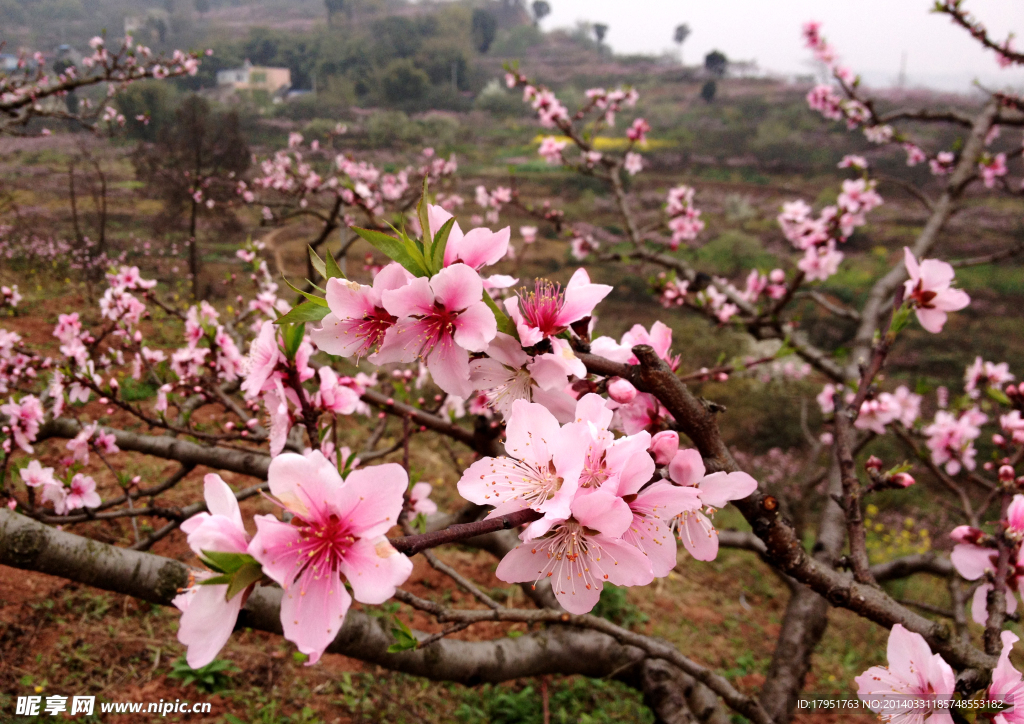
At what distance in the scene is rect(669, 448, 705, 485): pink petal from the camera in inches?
22.1

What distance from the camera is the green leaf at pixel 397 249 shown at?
0.52 m

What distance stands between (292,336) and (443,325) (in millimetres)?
288

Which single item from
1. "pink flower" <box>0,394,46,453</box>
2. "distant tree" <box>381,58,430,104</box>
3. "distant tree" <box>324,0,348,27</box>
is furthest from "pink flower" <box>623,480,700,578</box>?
"distant tree" <box>324,0,348,27</box>

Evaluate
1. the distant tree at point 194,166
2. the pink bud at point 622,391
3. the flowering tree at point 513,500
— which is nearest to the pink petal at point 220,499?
the flowering tree at point 513,500

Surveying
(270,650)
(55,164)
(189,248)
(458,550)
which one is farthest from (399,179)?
(270,650)

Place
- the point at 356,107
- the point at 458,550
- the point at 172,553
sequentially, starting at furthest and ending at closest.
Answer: the point at 356,107
the point at 458,550
the point at 172,553

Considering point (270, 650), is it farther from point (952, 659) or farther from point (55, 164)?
point (55, 164)

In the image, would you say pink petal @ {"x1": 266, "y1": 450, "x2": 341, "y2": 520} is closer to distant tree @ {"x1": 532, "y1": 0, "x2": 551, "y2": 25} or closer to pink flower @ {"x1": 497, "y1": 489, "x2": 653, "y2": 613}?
pink flower @ {"x1": 497, "y1": 489, "x2": 653, "y2": 613}

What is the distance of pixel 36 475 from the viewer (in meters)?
1.49

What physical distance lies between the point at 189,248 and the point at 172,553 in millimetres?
1938

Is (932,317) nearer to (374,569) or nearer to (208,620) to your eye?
(374,569)

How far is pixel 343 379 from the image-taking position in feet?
3.84

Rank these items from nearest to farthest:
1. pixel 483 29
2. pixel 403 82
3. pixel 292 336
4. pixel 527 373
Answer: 1. pixel 527 373
2. pixel 292 336
3. pixel 403 82
4. pixel 483 29

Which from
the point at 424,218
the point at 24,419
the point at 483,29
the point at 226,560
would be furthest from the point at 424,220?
the point at 483,29
